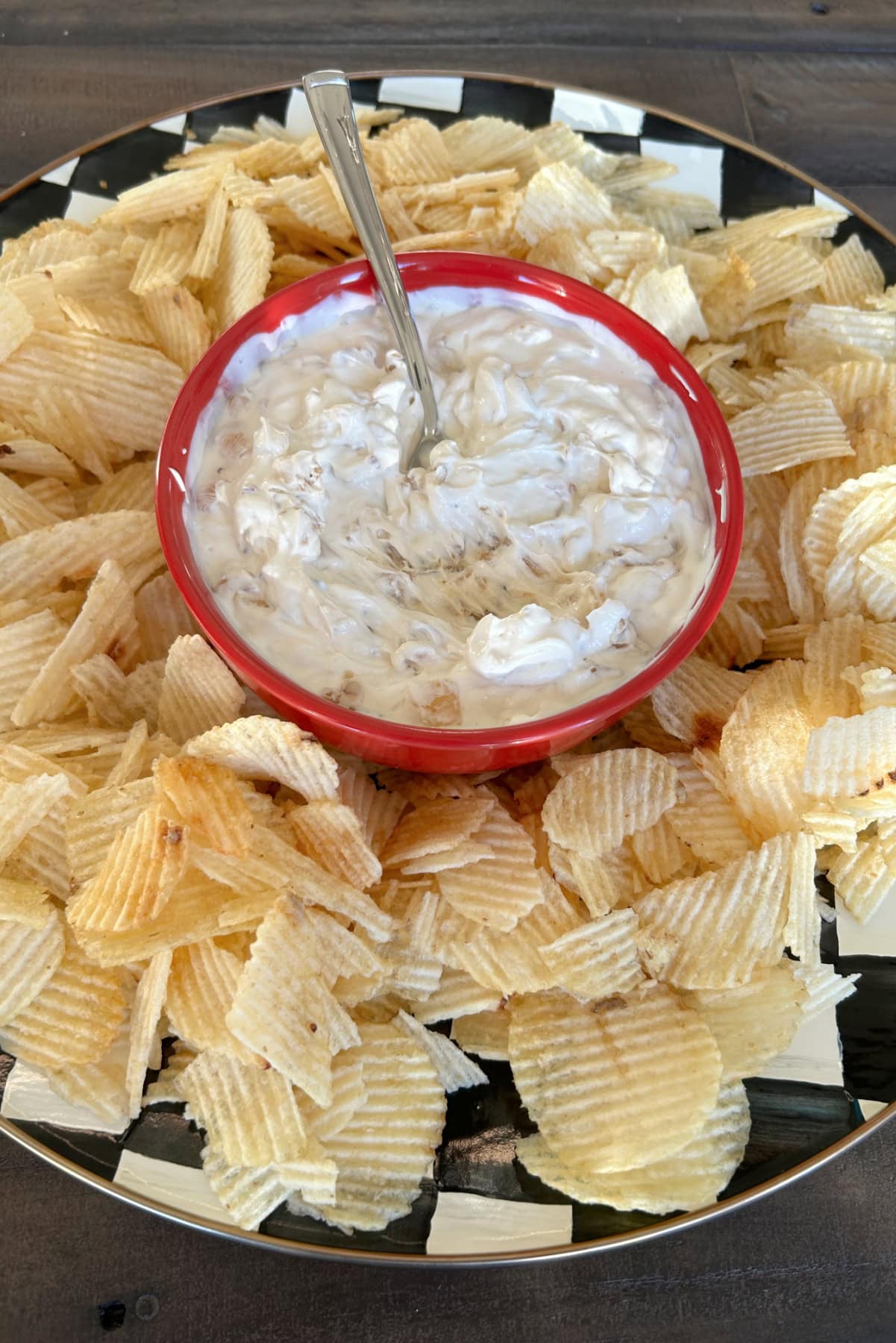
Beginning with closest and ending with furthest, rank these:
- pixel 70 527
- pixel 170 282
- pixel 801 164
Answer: pixel 70 527 < pixel 170 282 < pixel 801 164

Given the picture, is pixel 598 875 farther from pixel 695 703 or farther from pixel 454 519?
pixel 454 519

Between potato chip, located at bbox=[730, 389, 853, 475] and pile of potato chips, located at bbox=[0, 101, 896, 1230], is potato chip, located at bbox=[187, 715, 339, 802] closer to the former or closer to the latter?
pile of potato chips, located at bbox=[0, 101, 896, 1230]

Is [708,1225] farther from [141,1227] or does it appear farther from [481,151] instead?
[481,151]

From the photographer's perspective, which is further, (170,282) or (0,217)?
(0,217)

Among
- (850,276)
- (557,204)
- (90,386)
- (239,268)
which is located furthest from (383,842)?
(850,276)

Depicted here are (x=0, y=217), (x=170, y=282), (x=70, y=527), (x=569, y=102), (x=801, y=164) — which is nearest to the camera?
(x=70, y=527)

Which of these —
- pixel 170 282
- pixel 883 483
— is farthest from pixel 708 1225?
pixel 170 282

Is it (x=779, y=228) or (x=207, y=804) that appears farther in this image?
(x=779, y=228)
